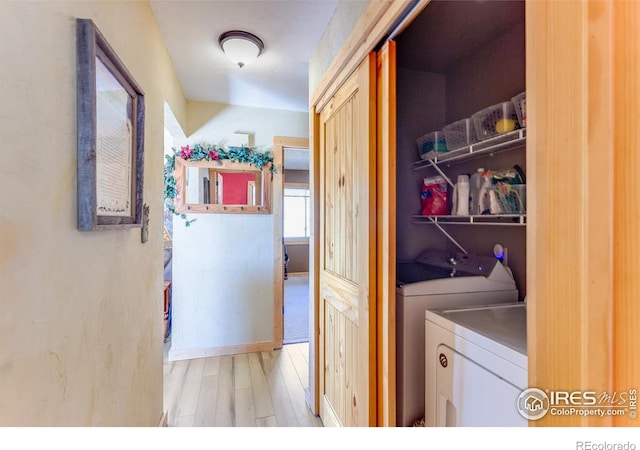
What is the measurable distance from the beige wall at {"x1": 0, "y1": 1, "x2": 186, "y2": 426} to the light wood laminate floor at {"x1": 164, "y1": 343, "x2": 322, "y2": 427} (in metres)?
0.92

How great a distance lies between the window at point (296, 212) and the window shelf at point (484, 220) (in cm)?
528

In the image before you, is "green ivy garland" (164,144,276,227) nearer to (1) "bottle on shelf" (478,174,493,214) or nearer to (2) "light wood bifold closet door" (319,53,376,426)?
(2) "light wood bifold closet door" (319,53,376,426)

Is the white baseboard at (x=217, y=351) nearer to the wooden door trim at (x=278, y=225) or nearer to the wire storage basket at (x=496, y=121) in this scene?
the wooden door trim at (x=278, y=225)

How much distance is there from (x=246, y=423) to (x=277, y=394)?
37cm

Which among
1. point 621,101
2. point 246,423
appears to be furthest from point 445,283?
point 246,423

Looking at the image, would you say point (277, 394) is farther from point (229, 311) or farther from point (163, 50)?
point (163, 50)

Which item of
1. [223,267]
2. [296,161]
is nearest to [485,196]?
[223,267]

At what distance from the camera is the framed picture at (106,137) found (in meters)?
0.81

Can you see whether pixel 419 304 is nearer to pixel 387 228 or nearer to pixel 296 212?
pixel 387 228

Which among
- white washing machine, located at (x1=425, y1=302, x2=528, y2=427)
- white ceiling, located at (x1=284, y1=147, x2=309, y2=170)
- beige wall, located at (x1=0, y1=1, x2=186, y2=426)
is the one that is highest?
white ceiling, located at (x1=284, y1=147, x2=309, y2=170)

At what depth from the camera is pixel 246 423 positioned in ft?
6.12

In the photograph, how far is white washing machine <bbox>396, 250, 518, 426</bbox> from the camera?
1286 mm

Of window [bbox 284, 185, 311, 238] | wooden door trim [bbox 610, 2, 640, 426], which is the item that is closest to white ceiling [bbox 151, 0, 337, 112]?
wooden door trim [bbox 610, 2, 640, 426]
